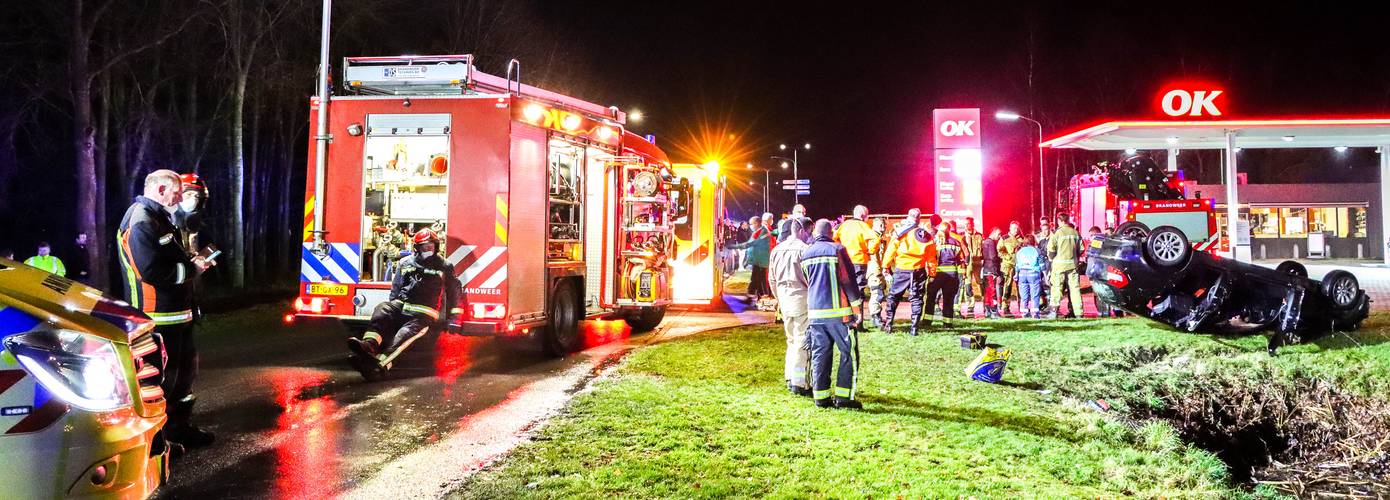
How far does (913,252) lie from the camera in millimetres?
11508

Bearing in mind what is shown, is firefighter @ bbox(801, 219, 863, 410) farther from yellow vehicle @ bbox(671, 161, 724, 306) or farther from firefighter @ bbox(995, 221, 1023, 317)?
firefighter @ bbox(995, 221, 1023, 317)

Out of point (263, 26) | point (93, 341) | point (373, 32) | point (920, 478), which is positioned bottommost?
point (920, 478)

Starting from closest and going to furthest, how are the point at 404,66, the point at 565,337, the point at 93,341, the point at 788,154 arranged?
the point at 93,341, the point at 404,66, the point at 565,337, the point at 788,154

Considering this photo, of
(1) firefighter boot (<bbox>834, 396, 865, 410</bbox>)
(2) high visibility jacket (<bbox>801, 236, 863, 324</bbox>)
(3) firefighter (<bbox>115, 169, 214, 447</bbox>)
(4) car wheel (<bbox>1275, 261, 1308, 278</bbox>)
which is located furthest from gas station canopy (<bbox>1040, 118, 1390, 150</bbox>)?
(3) firefighter (<bbox>115, 169, 214, 447</bbox>)

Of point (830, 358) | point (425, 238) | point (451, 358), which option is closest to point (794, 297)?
→ point (830, 358)

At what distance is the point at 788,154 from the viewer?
57844 millimetres

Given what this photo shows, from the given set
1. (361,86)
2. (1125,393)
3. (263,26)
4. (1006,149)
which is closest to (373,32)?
(263,26)

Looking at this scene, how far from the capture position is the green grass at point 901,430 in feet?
15.8

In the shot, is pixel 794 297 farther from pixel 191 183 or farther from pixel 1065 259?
pixel 1065 259

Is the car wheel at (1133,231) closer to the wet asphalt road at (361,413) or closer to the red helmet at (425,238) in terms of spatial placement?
the wet asphalt road at (361,413)

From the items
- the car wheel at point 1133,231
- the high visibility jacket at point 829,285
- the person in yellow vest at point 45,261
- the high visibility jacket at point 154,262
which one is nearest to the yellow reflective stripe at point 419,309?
the high visibility jacket at point 154,262

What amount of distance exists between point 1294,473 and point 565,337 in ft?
23.9

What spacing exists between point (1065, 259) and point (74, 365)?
529 inches

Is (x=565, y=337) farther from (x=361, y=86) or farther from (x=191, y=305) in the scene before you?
(x=191, y=305)
